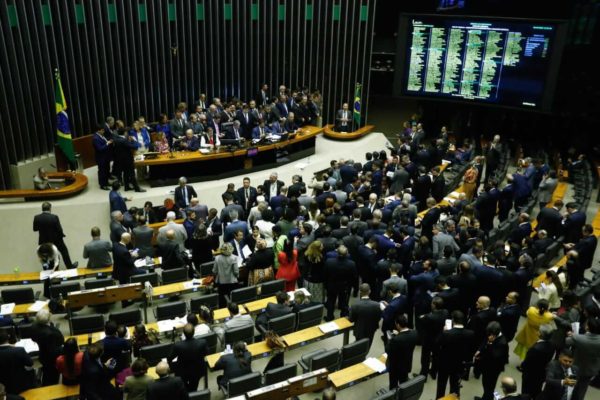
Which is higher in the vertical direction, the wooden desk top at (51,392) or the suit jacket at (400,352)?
the suit jacket at (400,352)

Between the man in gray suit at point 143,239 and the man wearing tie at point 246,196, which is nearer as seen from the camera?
the man in gray suit at point 143,239

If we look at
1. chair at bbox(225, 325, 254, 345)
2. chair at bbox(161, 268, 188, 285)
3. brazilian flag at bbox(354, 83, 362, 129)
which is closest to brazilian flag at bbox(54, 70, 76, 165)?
chair at bbox(161, 268, 188, 285)

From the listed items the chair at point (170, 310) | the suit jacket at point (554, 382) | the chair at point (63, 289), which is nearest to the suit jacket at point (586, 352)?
→ the suit jacket at point (554, 382)

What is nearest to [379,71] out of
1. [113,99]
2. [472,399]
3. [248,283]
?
[113,99]

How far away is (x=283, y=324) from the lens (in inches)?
277

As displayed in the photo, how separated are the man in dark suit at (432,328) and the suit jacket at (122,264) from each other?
433cm

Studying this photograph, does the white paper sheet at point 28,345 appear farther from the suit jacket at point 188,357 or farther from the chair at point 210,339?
the chair at point 210,339

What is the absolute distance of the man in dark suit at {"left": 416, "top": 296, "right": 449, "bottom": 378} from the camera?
6484 mm

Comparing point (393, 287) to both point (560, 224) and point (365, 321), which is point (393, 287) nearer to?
point (365, 321)

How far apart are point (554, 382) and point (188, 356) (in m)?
3.95

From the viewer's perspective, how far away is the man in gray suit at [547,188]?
11.1 m

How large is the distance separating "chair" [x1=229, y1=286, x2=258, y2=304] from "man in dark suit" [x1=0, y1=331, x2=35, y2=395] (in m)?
2.72

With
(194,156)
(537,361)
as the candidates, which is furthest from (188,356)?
(194,156)

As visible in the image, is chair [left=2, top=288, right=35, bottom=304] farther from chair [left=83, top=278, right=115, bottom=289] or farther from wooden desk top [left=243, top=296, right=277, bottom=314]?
wooden desk top [left=243, top=296, right=277, bottom=314]
